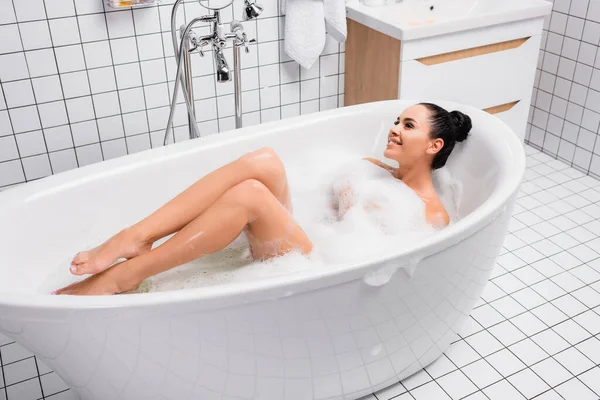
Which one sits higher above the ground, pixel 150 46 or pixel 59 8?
pixel 59 8

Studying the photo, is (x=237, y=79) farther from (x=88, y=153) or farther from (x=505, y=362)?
(x=505, y=362)

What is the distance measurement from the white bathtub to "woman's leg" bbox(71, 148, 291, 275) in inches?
10.4

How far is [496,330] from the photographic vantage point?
7.04 ft

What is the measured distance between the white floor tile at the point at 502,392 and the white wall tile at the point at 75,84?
1.89 metres

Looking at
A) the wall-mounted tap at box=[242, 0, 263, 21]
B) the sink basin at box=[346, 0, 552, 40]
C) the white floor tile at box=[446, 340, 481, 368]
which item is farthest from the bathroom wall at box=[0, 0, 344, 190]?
the white floor tile at box=[446, 340, 481, 368]

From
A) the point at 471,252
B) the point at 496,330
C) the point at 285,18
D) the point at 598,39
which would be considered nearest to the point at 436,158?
the point at 471,252

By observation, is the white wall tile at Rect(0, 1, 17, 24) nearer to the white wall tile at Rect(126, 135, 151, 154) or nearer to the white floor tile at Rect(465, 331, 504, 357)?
the white wall tile at Rect(126, 135, 151, 154)

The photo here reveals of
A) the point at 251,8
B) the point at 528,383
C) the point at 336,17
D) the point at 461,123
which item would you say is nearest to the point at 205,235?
the point at 251,8

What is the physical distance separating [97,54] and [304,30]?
0.87 m

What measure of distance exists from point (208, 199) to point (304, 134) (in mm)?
633

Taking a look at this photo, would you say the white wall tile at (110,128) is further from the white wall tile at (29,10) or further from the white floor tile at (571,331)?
the white floor tile at (571,331)

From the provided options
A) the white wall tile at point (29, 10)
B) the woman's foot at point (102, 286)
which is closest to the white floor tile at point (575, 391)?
the woman's foot at point (102, 286)

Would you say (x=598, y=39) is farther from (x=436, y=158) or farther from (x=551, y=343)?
(x=551, y=343)

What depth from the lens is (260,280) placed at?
4.79ft
